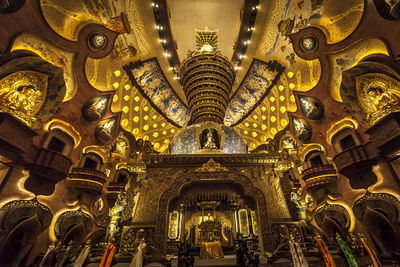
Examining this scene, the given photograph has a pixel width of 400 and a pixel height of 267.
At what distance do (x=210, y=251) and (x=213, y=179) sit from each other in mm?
2074

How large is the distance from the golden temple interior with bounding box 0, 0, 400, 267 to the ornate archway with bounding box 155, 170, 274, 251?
0.04m

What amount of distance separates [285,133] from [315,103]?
12.0ft

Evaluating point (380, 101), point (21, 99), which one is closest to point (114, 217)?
point (21, 99)

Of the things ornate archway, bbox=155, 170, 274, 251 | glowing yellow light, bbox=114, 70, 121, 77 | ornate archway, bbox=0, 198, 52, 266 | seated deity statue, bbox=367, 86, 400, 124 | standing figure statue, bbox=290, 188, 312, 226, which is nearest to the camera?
ornate archway, bbox=155, 170, 274, 251

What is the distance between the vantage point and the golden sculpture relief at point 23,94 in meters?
7.28

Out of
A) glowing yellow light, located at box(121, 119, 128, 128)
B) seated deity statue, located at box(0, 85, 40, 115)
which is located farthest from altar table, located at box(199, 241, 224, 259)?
glowing yellow light, located at box(121, 119, 128, 128)

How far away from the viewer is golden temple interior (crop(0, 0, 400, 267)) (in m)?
5.36

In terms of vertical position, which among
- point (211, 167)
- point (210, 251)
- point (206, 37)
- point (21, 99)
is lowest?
point (210, 251)

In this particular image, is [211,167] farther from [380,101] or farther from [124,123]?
[124,123]

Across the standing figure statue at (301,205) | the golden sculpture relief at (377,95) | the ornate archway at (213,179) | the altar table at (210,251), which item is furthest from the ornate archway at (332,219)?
the altar table at (210,251)

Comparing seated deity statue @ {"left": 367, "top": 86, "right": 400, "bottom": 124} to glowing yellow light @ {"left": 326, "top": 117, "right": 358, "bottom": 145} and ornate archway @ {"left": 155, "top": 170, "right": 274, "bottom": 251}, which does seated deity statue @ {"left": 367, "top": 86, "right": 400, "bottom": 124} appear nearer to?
glowing yellow light @ {"left": 326, "top": 117, "right": 358, "bottom": 145}

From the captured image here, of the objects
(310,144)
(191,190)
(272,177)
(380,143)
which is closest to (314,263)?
(272,177)

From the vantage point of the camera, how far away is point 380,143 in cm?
763

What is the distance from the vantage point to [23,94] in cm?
786
